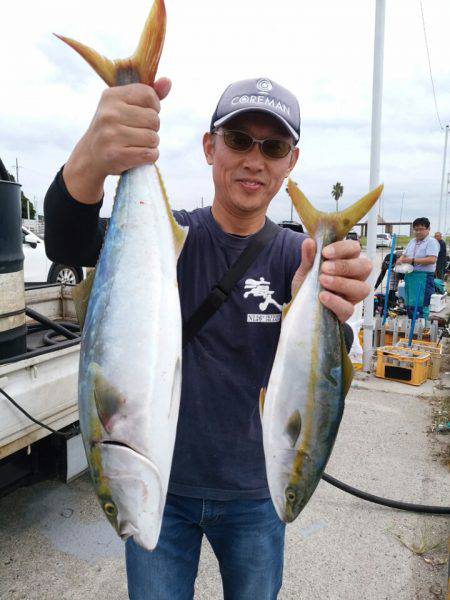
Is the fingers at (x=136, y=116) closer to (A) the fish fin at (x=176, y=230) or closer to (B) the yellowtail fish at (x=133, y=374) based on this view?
(B) the yellowtail fish at (x=133, y=374)

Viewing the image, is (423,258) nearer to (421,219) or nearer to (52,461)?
(421,219)

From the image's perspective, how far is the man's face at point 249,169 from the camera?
63.9 inches

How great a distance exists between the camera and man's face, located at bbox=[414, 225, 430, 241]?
326 inches

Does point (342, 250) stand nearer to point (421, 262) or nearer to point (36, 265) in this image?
point (421, 262)

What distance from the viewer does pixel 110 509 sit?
4.20 ft

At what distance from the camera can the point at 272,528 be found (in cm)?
181

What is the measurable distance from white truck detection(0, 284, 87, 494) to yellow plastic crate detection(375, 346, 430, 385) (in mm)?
4719

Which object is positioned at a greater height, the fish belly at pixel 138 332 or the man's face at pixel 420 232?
the man's face at pixel 420 232

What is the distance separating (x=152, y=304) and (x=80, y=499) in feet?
9.56

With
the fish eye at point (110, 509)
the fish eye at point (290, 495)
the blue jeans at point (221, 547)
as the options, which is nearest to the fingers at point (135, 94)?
the fish eye at point (110, 509)

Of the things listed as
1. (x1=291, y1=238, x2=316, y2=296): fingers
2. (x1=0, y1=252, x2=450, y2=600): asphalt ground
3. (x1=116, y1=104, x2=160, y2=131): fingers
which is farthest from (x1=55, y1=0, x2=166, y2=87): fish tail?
(x1=0, y1=252, x2=450, y2=600): asphalt ground

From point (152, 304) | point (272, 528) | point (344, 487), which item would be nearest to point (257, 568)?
point (272, 528)

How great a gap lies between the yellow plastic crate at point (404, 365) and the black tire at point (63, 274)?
18.0 ft

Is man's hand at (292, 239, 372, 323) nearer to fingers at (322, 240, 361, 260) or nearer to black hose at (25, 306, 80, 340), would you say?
fingers at (322, 240, 361, 260)
